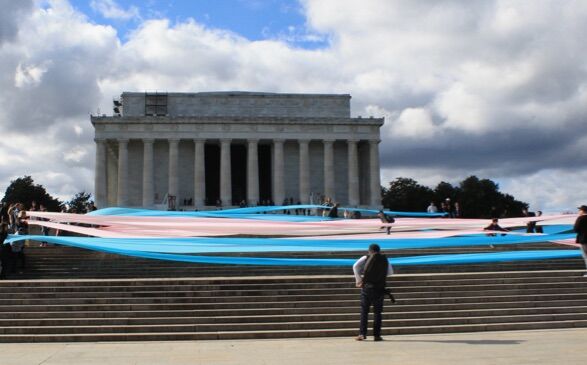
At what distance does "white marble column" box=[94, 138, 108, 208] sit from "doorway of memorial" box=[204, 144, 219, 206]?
1274 cm

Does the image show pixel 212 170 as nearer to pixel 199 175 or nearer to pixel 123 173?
pixel 199 175

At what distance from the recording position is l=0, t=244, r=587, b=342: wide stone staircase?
15.2 metres

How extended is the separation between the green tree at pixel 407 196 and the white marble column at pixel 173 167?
1867 inches

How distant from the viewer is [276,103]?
6969 cm

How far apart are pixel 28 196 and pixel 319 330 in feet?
302

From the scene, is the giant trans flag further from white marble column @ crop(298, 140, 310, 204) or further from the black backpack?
white marble column @ crop(298, 140, 310, 204)

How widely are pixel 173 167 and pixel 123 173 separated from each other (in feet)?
17.7

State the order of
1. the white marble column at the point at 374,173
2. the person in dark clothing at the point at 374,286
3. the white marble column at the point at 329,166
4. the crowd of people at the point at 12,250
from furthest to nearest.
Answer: the white marble column at the point at 374,173 → the white marble column at the point at 329,166 → the crowd of people at the point at 12,250 → the person in dark clothing at the point at 374,286

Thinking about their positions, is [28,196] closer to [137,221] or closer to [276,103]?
[276,103]

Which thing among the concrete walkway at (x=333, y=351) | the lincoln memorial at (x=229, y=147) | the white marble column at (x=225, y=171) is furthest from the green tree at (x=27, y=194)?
the concrete walkway at (x=333, y=351)

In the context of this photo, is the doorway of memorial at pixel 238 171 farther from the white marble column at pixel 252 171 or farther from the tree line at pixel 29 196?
the tree line at pixel 29 196

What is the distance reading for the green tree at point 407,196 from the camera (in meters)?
105

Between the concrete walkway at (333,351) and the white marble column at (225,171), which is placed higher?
the white marble column at (225,171)

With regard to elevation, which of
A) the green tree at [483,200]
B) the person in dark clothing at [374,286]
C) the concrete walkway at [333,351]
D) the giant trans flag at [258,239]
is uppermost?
the green tree at [483,200]
